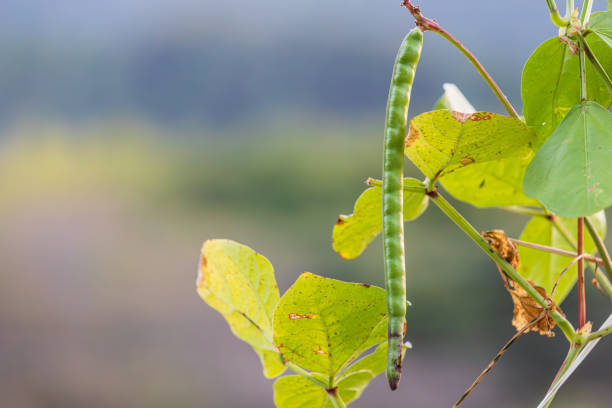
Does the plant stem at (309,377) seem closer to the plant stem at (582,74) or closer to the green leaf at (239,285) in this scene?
the green leaf at (239,285)

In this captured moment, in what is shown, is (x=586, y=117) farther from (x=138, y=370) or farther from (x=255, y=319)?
(x=138, y=370)

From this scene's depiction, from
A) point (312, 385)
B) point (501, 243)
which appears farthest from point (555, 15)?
point (312, 385)

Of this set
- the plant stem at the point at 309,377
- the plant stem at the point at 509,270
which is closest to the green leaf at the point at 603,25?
the plant stem at the point at 509,270

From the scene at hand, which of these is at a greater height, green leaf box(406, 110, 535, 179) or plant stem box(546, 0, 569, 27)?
plant stem box(546, 0, 569, 27)

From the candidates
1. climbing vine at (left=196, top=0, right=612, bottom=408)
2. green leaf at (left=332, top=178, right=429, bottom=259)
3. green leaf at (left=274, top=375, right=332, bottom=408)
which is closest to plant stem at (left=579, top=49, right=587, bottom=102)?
climbing vine at (left=196, top=0, right=612, bottom=408)

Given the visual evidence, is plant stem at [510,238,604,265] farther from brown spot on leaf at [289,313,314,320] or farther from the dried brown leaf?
brown spot on leaf at [289,313,314,320]

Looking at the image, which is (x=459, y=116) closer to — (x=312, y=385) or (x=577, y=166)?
(x=577, y=166)

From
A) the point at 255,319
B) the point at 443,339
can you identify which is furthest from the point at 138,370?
the point at 255,319
